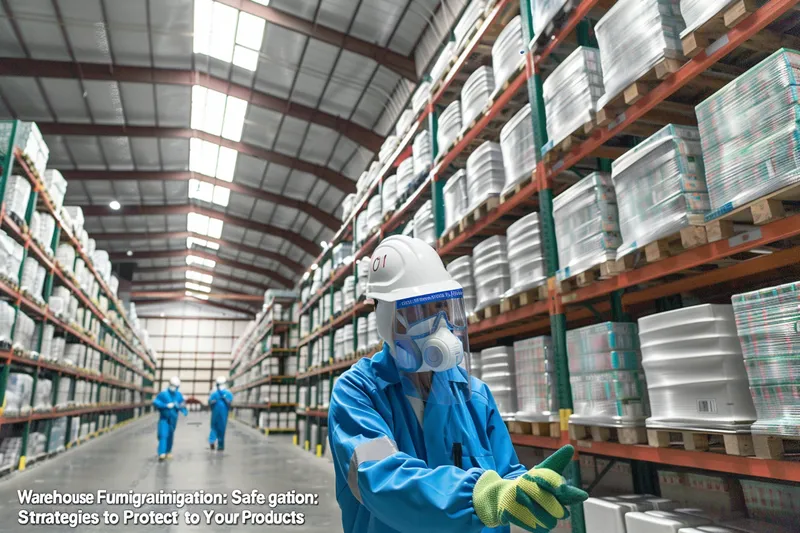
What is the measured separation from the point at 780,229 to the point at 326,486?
22.6ft

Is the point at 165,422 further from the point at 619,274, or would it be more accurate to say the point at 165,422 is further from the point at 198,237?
the point at 198,237

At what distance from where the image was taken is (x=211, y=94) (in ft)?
48.1

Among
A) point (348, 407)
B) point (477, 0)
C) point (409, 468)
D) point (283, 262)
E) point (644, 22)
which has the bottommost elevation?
point (409, 468)

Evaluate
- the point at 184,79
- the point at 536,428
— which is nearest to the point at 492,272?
the point at 536,428

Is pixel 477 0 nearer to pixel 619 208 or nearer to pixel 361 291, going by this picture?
pixel 619 208

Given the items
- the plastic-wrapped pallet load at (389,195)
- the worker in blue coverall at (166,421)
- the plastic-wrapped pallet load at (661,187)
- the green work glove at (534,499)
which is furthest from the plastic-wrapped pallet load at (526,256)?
the worker in blue coverall at (166,421)

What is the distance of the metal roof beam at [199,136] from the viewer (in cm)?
1499

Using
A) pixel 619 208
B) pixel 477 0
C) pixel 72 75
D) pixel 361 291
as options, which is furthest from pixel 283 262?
pixel 619 208

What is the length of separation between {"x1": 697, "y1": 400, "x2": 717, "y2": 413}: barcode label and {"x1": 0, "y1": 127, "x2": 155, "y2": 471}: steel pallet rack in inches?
314

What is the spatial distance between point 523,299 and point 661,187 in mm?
1642

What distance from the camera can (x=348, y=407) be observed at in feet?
5.47

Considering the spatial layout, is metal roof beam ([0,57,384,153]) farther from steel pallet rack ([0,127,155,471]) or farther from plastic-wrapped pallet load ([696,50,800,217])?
plastic-wrapped pallet load ([696,50,800,217])

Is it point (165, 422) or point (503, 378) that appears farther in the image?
point (165, 422)

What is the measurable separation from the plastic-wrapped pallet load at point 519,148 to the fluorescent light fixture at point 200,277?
31.0 m
